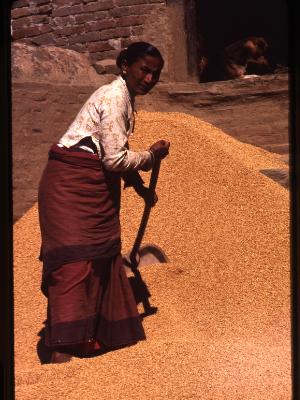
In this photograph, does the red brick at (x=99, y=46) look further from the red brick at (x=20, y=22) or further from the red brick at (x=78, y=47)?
the red brick at (x=20, y=22)

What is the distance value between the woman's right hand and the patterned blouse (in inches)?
2.3

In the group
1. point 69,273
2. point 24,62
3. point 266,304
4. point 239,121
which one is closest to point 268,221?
point 266,304

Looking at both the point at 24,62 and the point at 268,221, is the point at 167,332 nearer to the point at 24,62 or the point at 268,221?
the point at 268,221

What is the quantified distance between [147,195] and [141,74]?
2.28 ft

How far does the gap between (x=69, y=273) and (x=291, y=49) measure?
69.9 inches

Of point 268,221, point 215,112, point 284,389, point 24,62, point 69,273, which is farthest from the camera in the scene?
point 215,112

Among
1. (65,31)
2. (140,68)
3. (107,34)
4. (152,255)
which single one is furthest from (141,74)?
(65,31)

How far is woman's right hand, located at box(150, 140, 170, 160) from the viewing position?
4.69 meters

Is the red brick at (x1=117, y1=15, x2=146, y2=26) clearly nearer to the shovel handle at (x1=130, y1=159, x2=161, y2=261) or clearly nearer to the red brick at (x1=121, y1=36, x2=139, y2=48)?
the red brick at (x1=121, y1=36, x2=139, y2=48)

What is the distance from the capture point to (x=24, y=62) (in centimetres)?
526

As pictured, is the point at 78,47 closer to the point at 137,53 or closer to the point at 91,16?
the point at 91,16

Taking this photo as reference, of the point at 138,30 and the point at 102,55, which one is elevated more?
the point at 138,30

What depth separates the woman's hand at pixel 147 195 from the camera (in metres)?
4.69

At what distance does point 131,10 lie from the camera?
589 centimetres
